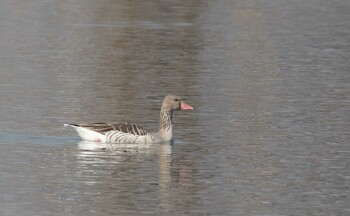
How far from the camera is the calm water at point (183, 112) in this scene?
60.2 feet

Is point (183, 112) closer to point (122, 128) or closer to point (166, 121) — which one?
point (166, 121)

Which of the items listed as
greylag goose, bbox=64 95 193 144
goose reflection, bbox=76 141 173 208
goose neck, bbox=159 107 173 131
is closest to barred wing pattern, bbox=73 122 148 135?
greylag goose, bbox=64 95 193 144

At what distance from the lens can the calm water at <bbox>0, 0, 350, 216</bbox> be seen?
18344 mm

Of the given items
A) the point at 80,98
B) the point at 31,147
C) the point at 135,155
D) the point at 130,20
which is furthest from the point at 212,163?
the point at 130,20

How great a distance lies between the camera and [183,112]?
27.5 metres

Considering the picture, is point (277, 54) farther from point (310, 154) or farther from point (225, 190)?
point (225, 190)

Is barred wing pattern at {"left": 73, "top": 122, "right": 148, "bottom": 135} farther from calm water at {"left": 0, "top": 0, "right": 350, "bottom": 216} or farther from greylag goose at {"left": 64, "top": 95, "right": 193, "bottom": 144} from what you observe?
calm water at {"left": 0, "top": 0, "right": 350, "bottom": 216}

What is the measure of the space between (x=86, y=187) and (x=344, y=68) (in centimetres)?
1661

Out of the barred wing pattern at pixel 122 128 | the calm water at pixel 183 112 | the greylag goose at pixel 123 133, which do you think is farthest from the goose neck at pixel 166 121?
the barred wing pattern at pixel 122 128

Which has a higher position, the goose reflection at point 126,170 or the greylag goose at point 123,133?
the greylag goose at point 123,133

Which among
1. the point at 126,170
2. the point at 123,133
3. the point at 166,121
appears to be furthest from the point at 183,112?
the point at 126,170

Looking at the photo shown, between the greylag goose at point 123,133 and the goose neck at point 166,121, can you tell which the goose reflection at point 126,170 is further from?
the goose neck at point 166,121

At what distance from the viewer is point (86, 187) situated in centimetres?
1866

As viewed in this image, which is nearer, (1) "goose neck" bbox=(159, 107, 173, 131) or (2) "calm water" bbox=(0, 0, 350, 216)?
(2) "calm water" bbox=(0, 0, 350, 216)
